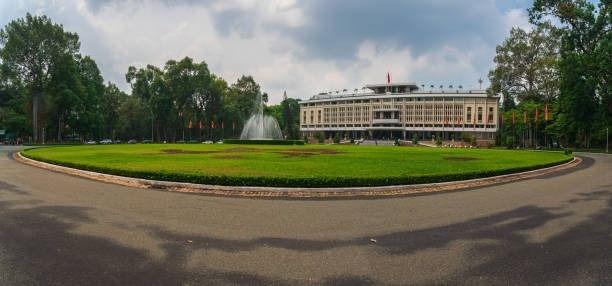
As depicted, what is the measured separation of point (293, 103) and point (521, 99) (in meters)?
99.1

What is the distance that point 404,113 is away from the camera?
411ft

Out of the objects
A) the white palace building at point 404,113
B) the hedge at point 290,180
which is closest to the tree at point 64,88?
the hedge at point 290,180

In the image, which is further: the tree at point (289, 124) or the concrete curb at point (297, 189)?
the tree at point (289, 124)

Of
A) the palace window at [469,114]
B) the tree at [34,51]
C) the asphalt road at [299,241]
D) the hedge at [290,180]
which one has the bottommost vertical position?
the asphalt road at [299,241]

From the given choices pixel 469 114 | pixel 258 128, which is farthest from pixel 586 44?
pixel 469 114

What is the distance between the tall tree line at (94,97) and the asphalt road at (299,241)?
59147 millimetres

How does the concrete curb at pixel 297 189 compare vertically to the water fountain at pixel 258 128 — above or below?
below

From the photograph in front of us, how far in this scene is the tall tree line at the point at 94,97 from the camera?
201ft

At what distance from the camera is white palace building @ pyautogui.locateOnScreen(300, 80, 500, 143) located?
4628 inches

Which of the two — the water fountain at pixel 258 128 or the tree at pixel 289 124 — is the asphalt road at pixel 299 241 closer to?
the water fountain at pixel 258 128

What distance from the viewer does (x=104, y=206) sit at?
10.4 m

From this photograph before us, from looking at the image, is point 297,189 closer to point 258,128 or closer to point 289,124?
point 258,128

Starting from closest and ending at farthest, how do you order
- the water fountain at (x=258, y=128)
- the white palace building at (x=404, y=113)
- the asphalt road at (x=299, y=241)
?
the asphalt road at (x=299, y=241) < the water fountain at (x=258, y=128) < the white palace building at (x=404, y=113)

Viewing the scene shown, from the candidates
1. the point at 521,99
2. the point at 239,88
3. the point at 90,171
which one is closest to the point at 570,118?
the point at 521,99
